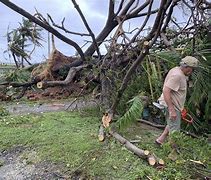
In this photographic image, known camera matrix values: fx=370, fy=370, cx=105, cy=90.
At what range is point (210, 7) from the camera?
5.94m

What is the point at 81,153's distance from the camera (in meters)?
4.50

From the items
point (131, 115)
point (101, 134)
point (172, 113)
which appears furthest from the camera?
point (101, 134)

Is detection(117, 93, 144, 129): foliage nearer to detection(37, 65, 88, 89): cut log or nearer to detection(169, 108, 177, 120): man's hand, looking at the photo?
detection(169, 108, 177, 120): man's hand

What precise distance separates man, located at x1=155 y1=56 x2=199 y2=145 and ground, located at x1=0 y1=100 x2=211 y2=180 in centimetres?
25

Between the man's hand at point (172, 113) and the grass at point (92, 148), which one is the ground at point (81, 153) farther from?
the man's hand at point (172, 113)

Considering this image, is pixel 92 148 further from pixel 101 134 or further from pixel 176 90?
pixel 176 90

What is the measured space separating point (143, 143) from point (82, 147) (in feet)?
2.61

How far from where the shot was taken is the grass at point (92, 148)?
155 inches

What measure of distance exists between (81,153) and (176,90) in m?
1.38

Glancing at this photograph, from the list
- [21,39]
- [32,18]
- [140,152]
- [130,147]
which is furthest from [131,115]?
[21,39]

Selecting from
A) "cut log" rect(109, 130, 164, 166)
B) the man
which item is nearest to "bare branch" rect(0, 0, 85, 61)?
"cut log" rect(109, 130, 164, 166)

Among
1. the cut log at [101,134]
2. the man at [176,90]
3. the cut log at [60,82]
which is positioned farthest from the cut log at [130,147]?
the cut log at [60,82]

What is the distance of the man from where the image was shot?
4449 mm

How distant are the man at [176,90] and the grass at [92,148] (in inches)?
9.7
